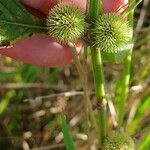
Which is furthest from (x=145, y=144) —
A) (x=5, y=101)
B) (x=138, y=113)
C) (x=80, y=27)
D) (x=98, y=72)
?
(x=5, y=101)

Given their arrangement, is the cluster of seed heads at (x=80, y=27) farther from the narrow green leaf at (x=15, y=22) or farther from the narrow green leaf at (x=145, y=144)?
the narrow green leaf at (x=145, y=144)

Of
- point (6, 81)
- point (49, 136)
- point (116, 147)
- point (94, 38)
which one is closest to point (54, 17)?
point (94, 38)

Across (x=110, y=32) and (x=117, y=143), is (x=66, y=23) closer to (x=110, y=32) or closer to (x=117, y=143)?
(x=110, y=32)

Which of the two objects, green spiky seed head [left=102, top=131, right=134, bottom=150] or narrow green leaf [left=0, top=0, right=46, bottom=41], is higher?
narrow green leaf [left=0, top=0, right=46, bottom=41]

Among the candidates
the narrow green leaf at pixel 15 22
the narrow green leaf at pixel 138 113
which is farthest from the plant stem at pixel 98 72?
the narrow green leaf at pixel 138 113

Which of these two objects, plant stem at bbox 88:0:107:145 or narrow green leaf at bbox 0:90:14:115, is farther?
narrow green leaf at bbox 0:90:14:115

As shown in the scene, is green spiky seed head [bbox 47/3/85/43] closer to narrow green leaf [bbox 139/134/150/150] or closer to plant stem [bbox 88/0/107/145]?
plant stem [bbox 88/0/107/145]

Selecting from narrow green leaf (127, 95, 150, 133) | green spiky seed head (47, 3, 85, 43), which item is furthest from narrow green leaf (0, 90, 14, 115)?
green spiky seed head (47, 3, 85, 43)

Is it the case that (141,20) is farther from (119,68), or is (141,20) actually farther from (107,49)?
(107,49)
